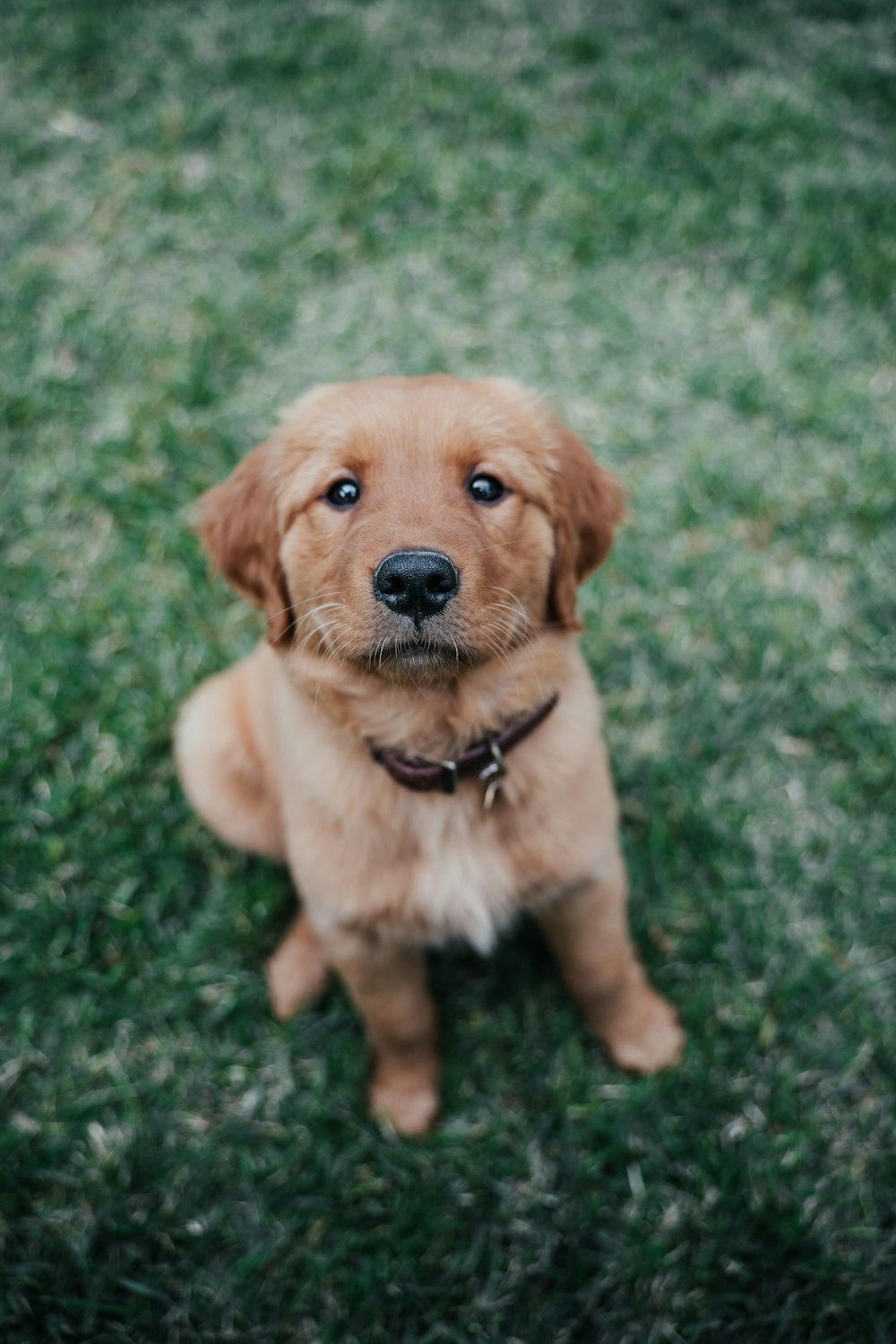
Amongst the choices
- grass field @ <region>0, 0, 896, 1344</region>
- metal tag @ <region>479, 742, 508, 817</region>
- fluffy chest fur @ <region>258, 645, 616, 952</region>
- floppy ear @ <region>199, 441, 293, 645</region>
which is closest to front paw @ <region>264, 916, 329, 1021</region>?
grass field @ <region>0, 0, 896, 1344</region>

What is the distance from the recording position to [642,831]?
9.16ft

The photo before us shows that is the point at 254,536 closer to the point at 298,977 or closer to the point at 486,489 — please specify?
the point at 486,489

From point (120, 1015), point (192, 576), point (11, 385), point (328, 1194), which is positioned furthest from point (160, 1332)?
point (11, 385)

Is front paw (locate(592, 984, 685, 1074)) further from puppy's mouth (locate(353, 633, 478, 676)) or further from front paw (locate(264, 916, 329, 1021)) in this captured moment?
puppy's mouth (locate(353, 633, 478, 676))

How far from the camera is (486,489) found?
1871mm

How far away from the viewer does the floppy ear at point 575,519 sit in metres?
1.97

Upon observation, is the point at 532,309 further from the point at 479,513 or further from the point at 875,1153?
the point at 875,1153

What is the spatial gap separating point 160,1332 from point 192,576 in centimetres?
216

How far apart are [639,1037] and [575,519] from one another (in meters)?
1.31

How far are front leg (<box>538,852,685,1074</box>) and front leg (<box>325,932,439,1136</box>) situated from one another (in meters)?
0.35

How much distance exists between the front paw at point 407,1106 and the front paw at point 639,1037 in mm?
462

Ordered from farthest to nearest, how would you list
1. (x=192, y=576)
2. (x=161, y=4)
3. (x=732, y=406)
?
(x=161, y=4) → (x=732, y=406) → (x=192, y=576)

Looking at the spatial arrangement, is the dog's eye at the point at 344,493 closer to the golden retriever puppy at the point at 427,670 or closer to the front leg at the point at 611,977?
the golden retriever puppy at the point at 427,670

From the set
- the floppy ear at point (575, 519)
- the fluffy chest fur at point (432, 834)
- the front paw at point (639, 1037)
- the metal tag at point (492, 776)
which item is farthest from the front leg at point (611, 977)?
the floppy ear at point (575, 519)
